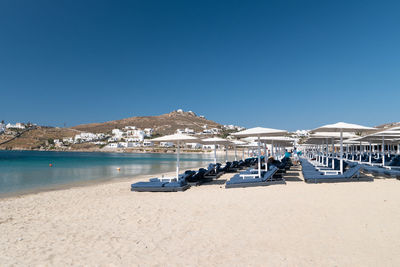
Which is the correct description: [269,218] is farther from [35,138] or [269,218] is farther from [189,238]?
[35,138]

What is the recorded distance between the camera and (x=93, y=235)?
4395 mm

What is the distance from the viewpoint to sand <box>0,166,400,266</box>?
3.31m

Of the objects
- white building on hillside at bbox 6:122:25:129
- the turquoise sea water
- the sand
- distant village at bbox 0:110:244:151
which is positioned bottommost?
the turquoise sea water

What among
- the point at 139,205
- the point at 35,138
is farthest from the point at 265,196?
the point at 35,138

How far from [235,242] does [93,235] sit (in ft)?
7.65

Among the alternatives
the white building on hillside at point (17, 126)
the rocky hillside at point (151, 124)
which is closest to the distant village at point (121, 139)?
the rocky hillside at point (151, 124)

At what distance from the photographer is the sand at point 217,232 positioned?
130 inches

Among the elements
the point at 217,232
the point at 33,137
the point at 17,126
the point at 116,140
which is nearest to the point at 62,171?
the point at 217,232

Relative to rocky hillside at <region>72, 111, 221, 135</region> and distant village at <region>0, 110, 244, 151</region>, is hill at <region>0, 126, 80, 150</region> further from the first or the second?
rocky hillside at <region>72, 111, 221, 135</region>

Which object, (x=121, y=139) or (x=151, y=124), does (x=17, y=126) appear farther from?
(x=151, y=124)

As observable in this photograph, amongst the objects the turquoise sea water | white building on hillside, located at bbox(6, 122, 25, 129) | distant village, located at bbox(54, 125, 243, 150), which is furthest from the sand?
white building on hillside, located at bbox(6, 122, 25, 129)

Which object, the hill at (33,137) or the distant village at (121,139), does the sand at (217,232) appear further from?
the hill at (33,137)

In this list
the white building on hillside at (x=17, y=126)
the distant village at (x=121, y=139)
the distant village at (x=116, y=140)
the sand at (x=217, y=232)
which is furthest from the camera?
the white building on hillside at (x=17, y=126)

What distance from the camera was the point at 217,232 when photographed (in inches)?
168
